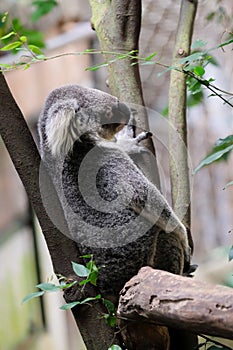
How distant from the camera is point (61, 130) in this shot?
146cm

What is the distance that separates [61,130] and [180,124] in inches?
11.6

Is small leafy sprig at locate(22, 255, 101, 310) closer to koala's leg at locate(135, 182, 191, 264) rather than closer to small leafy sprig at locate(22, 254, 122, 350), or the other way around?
small leafy sprig at locate(22, 254, 122, 350)

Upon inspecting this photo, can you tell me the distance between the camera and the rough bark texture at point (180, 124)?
58.7 inches

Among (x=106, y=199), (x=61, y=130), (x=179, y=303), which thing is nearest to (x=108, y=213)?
(x=106, y=199)

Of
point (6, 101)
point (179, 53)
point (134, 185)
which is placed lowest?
point (134, 185)

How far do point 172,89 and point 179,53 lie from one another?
0.09m

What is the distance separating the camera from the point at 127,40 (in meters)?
1.54

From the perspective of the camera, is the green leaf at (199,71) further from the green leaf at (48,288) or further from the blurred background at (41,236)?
the blurred background at (41,236)

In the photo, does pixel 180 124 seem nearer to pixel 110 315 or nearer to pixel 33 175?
pixel 33 175

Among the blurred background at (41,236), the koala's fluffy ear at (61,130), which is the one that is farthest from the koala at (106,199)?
A: the blurred background at (41,236)

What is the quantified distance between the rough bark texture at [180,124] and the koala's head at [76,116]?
13 centimetres

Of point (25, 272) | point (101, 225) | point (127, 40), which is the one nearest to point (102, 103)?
point (127, 40)

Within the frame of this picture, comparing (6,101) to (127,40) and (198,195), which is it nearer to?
(127,40)

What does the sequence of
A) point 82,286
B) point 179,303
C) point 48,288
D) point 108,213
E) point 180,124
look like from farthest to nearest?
point 180,124 < point 108,213 < point 82,286 < point 48,288 < point 179,303
